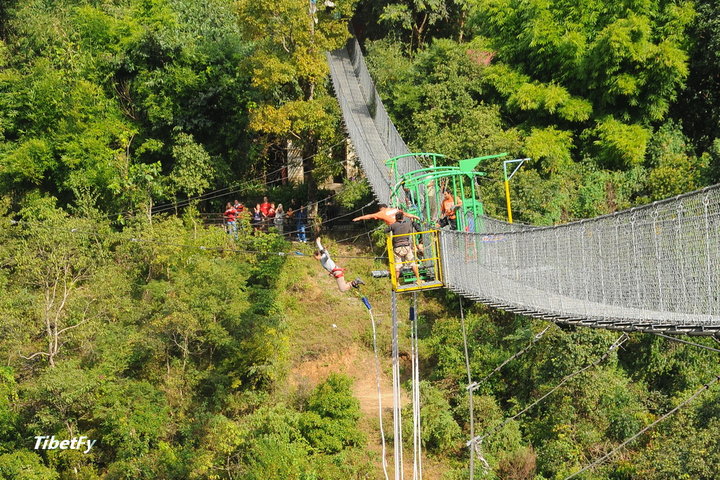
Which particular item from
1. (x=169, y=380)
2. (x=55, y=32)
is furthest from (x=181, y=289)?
(x=55, y=32)

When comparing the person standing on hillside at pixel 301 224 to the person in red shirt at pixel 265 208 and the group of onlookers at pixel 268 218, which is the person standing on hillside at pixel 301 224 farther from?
the person in red shirt at pixel 265 208

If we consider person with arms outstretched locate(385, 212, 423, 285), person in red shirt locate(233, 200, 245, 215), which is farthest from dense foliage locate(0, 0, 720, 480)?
person with arms outstretched locate(385, 212, 423, 285)

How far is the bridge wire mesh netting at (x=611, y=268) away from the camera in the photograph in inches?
223

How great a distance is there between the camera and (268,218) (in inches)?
592

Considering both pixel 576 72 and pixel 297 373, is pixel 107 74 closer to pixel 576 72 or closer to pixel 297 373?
pixel 297 373

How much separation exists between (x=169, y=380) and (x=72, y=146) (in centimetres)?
556

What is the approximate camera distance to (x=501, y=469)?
11125 mm

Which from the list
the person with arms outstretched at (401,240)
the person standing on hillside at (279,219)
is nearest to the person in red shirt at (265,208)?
the person standing on hillside at (279,219)

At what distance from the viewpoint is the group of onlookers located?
49.1 ft
